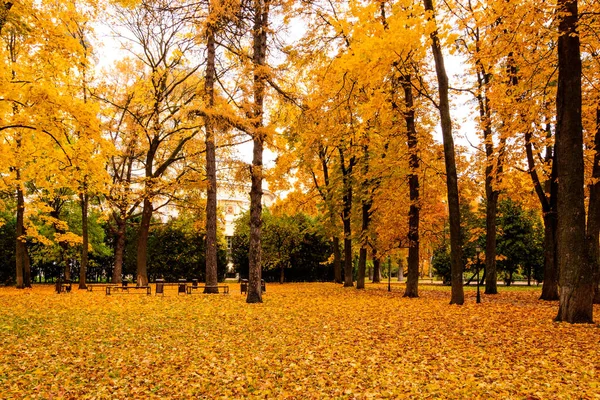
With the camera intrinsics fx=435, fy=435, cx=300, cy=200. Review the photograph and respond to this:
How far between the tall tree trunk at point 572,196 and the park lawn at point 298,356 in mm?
568

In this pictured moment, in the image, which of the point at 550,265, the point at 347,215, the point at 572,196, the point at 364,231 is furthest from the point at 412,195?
the point at 347,215

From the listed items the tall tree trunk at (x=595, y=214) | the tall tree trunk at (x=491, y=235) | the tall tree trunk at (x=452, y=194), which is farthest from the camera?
the tall tree trunk at (x=491, y=235)

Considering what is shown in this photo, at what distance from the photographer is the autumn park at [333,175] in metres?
5.88

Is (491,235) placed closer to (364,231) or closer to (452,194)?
(364,231)

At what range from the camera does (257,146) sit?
1490cm

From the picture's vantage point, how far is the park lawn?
5.05 m

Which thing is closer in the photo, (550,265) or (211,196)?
(550,265)

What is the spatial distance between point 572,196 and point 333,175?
17458mm

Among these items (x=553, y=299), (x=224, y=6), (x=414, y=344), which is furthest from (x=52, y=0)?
(x=553, y=299)

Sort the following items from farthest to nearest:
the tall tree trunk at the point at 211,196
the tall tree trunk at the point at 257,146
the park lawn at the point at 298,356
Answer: the tall tree trunk at the point at 211,196
the tall tree trunk at the point at 257,146
the park lawn at the point at 298,356

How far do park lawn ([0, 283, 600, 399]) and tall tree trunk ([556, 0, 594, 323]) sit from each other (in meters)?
0.57

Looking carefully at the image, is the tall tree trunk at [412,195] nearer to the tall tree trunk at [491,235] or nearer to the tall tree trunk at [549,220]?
the tall tree trunk at [549,220]

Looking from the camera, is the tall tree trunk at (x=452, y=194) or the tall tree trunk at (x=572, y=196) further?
the tall tree trunk at (x=452, y=194)

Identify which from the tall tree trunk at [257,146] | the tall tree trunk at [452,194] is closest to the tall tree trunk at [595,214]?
the tall tree trunk at [452,194]
